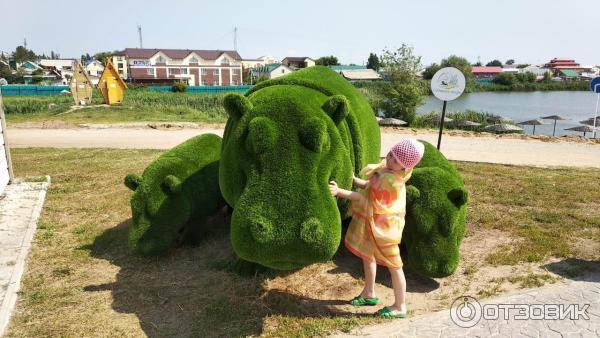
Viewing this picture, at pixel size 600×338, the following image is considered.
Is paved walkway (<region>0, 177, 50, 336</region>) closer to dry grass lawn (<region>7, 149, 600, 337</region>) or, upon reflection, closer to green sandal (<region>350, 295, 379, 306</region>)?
dry grass lawn (<region>7, 149, 600, 337</region>)

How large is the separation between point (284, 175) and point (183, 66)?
197 ft

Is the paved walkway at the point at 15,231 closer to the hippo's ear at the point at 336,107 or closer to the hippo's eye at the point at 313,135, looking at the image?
the hippo's eye at the point at 313,135

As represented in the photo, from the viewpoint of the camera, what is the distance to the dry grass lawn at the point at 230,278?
4184 millimetres

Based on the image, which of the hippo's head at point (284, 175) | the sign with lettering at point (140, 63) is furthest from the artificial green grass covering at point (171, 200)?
the sign with lettering at point (140, 63)

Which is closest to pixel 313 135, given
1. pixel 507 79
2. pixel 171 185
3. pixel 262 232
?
pixel 262 232

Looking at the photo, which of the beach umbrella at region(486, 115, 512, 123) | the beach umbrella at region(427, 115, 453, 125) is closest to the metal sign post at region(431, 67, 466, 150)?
the beach umbrella at region(427, 115, 453, 125)

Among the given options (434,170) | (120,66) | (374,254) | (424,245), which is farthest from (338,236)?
(120,66)

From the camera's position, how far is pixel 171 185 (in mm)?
5426

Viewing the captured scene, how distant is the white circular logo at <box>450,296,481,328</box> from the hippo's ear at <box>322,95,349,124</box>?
217cm

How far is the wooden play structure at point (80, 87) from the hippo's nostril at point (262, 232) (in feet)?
86.8

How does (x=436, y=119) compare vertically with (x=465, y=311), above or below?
below

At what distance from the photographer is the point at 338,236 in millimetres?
3504

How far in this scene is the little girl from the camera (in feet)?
12.4

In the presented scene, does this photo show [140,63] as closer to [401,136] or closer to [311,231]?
[401,136]
